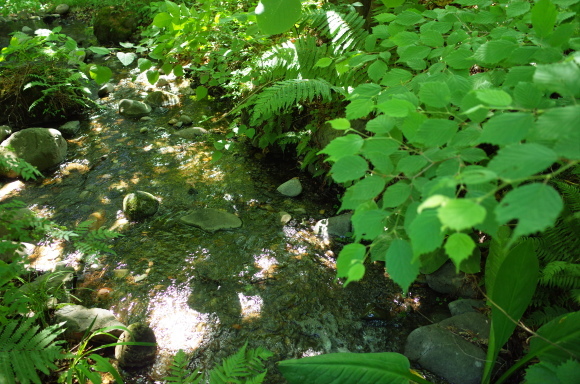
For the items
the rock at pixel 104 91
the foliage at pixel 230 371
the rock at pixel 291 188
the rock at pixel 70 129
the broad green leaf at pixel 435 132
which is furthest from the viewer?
the rock at pixel 104 91

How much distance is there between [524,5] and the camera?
47.2 inches

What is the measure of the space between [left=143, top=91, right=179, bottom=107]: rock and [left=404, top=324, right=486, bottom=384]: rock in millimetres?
4645

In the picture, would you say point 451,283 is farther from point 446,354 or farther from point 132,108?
point 132,108

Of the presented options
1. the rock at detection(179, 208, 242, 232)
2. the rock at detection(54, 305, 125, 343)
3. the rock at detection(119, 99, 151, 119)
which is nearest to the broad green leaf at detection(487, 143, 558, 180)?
the rock at detection(54, 305, 125, 343)

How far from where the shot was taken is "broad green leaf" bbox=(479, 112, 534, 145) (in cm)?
59

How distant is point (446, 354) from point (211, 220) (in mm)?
2126

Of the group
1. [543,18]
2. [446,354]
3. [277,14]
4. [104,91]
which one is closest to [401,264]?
[277,14]

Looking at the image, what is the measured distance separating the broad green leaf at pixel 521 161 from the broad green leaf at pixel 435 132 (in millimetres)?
190

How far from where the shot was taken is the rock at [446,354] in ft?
6.52

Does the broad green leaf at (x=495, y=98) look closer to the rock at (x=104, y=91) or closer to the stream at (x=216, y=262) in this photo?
the stream at (x=216, y=262)

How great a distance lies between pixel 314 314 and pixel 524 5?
202 cm

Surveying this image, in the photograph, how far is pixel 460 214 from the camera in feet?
1.69

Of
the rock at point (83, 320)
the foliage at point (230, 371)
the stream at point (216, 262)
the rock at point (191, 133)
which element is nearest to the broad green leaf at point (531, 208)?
the foliage at point (230, 371)

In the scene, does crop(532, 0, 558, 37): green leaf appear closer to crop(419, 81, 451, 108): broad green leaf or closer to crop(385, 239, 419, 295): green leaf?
crop(419, 81, 451, 108): broad green leaf
